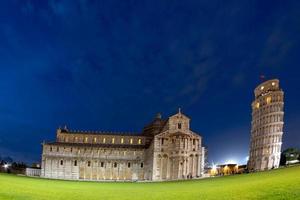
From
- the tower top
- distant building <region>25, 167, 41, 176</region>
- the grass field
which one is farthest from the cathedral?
the grass field

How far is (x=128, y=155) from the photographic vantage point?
119m

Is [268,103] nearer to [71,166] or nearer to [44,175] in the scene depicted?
[71,166]

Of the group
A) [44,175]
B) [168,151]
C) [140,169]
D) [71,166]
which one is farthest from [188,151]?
[44,175]

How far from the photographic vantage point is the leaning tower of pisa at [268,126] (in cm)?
Answer: 11069

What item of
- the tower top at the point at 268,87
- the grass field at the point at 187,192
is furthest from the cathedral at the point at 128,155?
the grass field at the point at 187,192

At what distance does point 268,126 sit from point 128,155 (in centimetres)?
4227

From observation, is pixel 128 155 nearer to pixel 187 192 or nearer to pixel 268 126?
pixel 268 126

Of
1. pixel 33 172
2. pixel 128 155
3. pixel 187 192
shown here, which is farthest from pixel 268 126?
pixel 187 192

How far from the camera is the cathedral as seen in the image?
110 meters

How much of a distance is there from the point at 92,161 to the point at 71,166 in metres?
6.36

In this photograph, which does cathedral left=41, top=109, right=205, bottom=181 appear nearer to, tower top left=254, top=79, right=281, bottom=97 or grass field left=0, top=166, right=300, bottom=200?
tower top left=254, top=79, right=281, bottom=97

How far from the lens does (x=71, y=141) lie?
124375 mm

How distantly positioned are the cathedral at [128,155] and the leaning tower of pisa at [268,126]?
17.1 metres

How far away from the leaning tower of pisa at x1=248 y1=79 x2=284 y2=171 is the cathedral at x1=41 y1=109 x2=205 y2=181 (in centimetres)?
1715
